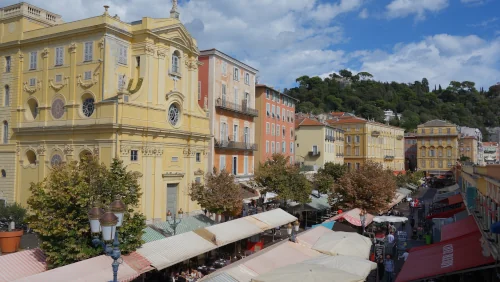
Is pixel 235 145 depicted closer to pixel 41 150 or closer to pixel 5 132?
pixel 41 150

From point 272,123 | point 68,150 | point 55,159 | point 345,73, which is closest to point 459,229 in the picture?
point 68,150

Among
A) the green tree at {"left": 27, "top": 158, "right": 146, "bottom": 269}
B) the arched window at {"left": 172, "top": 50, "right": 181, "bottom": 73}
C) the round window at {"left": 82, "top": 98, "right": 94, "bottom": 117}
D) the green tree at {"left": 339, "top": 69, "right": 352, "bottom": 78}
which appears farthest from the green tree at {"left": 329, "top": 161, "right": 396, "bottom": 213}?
the green tree at {"left": 339, "top": 69, "right": 352, "bottom": 78}

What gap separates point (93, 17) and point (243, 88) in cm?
1825

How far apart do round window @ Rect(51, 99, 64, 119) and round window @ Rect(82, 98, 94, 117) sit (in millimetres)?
1934

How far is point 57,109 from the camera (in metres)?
30.0

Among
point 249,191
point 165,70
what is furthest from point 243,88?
point 165,70

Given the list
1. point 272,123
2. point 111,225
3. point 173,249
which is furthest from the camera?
point 272,123

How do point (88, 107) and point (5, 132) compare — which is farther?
point (5, 132)

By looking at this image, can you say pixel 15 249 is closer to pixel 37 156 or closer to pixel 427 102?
pixel 37 156

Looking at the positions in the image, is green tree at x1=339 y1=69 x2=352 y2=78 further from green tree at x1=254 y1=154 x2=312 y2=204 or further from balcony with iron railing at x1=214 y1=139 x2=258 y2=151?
green tree at x1=254 y1=154 x2=312 y2=204

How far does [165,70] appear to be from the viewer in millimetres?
30984

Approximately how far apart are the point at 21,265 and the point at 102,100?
13.9 meters

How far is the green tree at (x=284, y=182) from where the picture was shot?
114 feet

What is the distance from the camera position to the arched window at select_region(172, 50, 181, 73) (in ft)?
105
